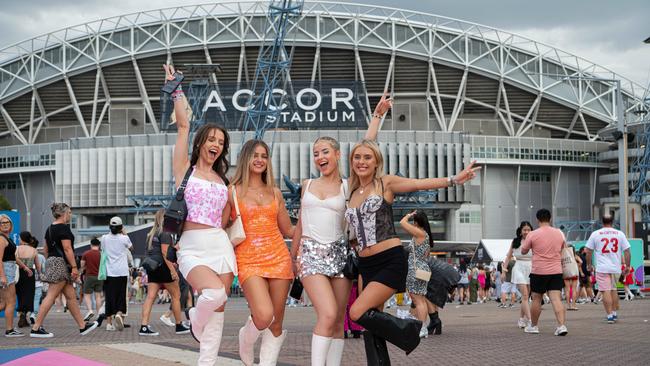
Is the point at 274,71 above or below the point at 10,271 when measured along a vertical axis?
above

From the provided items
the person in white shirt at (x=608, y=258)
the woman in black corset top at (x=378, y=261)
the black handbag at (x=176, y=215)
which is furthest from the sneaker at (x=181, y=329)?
the woman in black corset top at (x=378, y=261)

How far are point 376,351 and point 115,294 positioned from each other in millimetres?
8756

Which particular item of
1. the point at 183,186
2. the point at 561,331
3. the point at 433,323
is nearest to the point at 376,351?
the point at 183,186

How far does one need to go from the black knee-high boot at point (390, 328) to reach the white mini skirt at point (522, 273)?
8.12 m

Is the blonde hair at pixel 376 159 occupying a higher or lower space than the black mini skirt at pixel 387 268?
higher

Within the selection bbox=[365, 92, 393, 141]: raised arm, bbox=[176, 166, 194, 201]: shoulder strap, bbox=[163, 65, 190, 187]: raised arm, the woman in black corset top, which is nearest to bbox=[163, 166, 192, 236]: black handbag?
bbox=[176, 166, 194, 201]: shoulder strap

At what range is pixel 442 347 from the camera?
11906mm

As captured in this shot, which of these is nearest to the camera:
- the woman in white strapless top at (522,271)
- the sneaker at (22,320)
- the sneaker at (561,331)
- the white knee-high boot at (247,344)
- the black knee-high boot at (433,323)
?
the white knee-high boot at (247,344)

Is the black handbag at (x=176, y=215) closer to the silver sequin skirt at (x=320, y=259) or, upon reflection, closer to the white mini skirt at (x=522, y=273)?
the silver sequin skirt at (x=320, y=259)

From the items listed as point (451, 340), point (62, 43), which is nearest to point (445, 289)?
point (451, 340)

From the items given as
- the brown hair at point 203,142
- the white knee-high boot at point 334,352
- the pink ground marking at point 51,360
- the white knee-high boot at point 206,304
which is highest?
the brown hair at point 203,142

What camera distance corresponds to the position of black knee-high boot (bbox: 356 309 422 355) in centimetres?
740

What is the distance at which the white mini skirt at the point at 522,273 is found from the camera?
1540cm

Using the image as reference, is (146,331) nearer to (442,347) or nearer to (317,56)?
(442,347)
